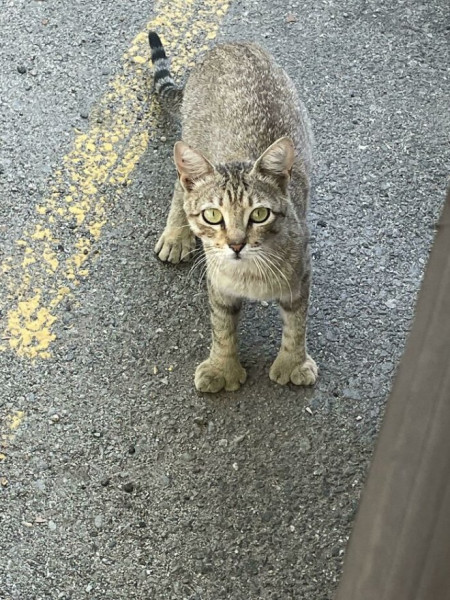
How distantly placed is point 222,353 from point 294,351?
0.89 feet

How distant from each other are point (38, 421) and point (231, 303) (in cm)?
84

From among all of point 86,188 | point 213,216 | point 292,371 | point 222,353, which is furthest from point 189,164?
point 86,188

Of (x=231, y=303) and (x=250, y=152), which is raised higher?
(x=250, y=152)

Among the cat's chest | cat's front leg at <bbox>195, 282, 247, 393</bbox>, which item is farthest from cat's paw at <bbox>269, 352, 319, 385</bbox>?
the cat's chest

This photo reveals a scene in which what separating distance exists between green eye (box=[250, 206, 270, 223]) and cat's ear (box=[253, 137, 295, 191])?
12 centimetres

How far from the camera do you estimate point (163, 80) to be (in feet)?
13.6

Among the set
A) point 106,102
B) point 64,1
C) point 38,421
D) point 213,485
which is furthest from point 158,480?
point 64,1

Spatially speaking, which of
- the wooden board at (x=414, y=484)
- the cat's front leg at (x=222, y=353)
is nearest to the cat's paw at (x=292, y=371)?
the cat's front leg at (x=222, y=353)

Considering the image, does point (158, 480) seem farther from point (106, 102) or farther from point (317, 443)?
point (106, 102)

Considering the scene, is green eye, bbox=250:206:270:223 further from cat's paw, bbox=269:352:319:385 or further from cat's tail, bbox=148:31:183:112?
cat's tail, bbox=148:31:183:112

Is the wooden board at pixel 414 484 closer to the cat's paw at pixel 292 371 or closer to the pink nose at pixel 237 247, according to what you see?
the pink nose at pixel 237 247

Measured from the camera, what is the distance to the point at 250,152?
3229mm

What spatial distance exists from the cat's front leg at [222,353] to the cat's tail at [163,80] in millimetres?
1371

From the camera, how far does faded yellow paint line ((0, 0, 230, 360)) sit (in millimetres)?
3477
